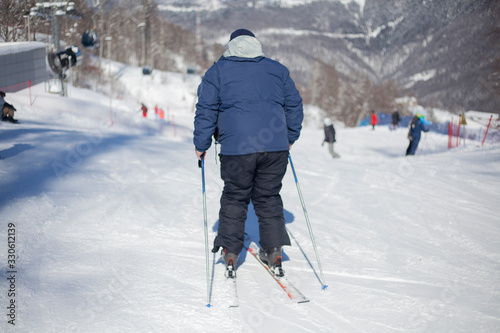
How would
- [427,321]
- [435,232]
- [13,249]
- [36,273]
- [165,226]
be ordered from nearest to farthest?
[427,321] → [36,273] → [13,249] → [165,226] → [435,232]

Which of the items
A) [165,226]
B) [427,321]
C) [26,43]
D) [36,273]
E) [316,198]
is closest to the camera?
[427,321]

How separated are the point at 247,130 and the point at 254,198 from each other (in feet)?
1.80

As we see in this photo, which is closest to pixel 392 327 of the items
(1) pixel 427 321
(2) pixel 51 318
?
(1) pixel 427 321

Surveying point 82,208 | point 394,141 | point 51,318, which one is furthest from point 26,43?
point 394,141

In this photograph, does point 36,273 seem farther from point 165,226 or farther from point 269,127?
point 269,127

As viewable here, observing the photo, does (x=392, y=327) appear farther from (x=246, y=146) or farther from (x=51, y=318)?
(x=51, y=318)

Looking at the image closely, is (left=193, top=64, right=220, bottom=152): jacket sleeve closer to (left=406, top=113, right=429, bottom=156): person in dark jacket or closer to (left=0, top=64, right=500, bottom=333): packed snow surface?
(left=0, top=64, right=500, bottom=333): packed snow surface

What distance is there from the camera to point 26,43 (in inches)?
313

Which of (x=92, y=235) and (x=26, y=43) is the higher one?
(x=26, y=43)

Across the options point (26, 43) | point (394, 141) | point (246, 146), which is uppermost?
point (26, 43)

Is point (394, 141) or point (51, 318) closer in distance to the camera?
point (51, 318)

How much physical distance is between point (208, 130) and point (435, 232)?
2.83 metres

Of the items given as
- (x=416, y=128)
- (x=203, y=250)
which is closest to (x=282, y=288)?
(x=203, y=250)

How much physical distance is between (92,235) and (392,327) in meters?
2.56
